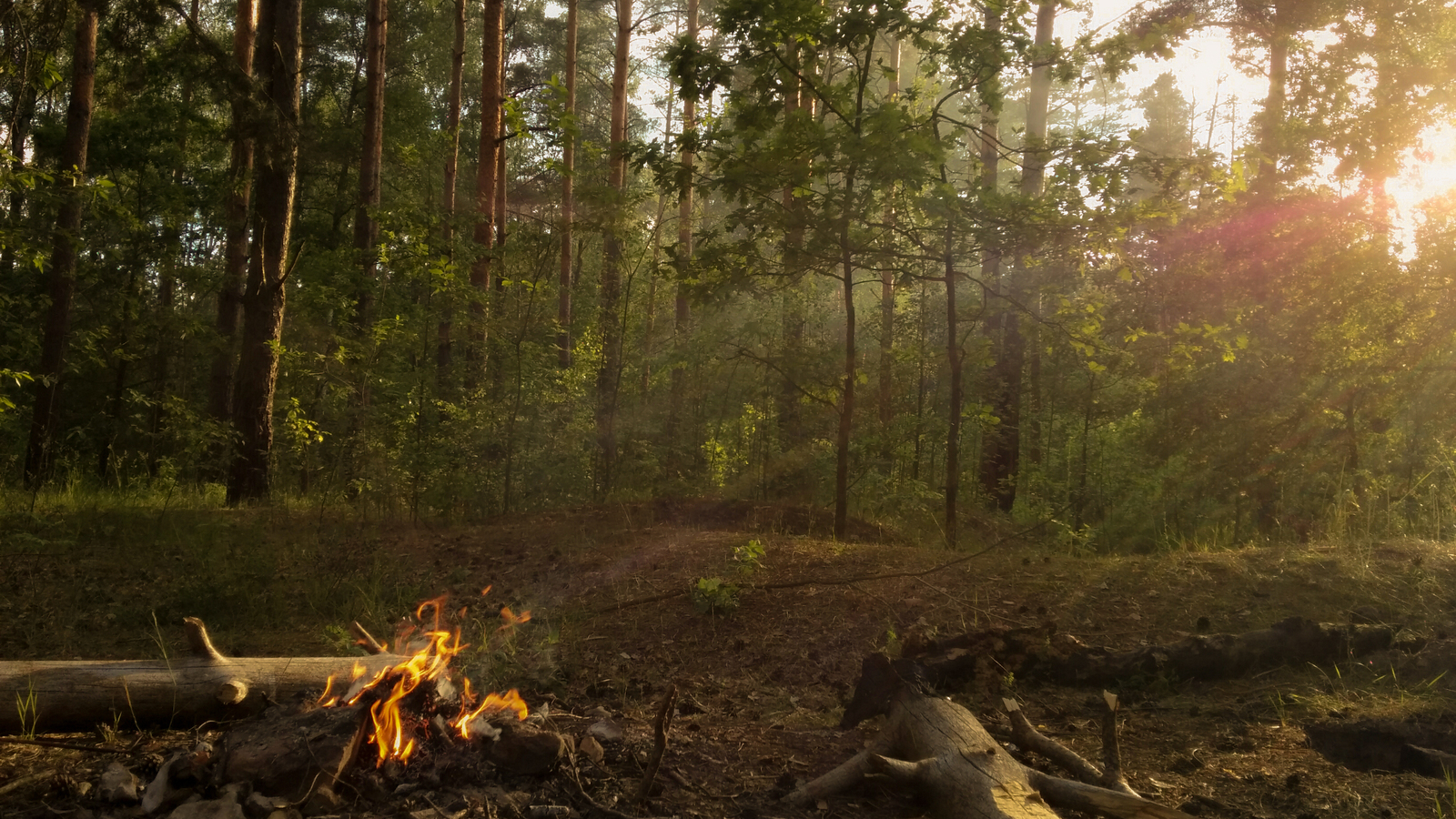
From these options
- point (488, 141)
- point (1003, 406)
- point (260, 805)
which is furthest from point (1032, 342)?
point (260, 805)

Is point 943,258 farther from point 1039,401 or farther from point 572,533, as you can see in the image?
point 1039,401

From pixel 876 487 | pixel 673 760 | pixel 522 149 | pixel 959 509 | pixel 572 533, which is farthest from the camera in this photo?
pixel 522 149

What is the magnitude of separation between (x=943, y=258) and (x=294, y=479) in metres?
10.4

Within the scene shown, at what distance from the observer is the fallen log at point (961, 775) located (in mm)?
3064

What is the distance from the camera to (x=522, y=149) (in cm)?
3036

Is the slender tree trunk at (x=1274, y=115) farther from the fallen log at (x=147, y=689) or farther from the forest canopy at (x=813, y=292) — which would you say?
the fallen log at (x=147, y=689)

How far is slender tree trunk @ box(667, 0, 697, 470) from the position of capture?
277 inches

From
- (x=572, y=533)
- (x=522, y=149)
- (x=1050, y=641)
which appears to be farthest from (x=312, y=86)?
(x=1050, y=641)

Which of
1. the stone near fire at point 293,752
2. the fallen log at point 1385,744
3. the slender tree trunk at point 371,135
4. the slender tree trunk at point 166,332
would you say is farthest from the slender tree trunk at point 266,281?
the fallen log at point 1385,744

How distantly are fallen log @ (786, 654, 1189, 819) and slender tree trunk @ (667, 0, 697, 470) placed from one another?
4416mm

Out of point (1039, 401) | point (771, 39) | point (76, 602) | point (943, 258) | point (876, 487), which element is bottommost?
point (76, 602)

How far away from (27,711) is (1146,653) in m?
5.35

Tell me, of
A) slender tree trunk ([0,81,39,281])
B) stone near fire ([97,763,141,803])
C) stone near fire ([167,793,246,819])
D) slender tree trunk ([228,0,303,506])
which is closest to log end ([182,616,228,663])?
stone near fire ([97,763,141,803])

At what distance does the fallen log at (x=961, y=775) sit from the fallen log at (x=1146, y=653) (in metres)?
1.06
